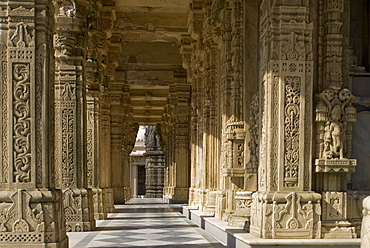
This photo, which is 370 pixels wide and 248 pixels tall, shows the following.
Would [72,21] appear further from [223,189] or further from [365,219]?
[365,219]

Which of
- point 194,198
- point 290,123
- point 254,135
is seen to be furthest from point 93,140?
point 290,123

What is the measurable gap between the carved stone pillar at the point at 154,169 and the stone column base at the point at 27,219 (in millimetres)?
34178

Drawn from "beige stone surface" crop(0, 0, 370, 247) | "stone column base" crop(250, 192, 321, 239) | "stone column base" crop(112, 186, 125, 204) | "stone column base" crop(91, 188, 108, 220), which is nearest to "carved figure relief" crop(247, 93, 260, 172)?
"beige stone surface" crop(0, 0, 370, 247)

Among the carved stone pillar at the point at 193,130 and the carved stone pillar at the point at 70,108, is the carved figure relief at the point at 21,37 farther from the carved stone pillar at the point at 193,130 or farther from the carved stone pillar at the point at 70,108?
the carved stone pillar at the point at 193,130

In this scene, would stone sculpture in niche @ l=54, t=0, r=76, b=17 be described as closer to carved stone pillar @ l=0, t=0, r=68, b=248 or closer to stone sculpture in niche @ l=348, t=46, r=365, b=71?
carved stone pillar @ l=0, t=0, r=68, b=248

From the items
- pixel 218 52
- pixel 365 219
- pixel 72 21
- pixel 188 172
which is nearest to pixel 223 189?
pixel 218 52

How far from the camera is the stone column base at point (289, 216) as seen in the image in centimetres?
690

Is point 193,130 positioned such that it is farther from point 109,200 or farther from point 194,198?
point 109,200

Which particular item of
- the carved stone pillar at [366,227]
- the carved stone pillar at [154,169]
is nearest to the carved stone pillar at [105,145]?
the carved stone pillar at [366,227]

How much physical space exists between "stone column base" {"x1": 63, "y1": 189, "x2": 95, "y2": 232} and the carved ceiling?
6.76m

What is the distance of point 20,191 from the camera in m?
6.62

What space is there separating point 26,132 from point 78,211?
15.6 feet

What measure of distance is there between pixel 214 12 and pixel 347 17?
4.42 metres

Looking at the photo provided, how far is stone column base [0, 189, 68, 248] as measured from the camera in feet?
21.7
